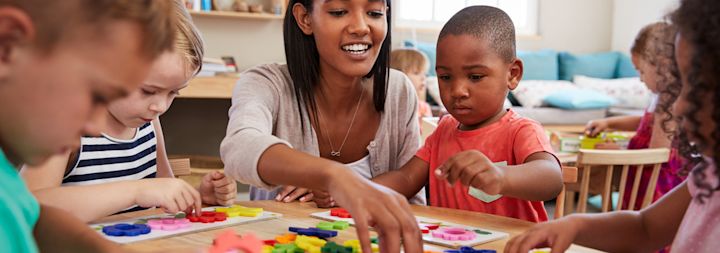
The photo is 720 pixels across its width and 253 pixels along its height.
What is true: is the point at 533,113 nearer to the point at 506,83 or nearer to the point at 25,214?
the point at 506,83

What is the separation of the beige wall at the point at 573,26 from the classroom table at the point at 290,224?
5.11 m

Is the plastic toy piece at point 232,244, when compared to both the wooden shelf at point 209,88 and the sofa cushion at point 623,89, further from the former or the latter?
the sofa cushion at point 623,89

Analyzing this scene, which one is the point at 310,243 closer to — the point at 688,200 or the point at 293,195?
the point at 293,195

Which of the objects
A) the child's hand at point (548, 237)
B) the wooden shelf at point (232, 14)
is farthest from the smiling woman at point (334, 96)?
the wooden shelf at point (232, 14)

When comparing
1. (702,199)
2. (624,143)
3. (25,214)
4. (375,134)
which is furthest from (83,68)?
(624,143)

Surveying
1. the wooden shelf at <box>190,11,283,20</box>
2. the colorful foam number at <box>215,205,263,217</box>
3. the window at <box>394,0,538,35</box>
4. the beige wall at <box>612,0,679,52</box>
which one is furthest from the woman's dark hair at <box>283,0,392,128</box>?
the beige wall at <box>612,0,679,52</box>

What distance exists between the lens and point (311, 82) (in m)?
1.79

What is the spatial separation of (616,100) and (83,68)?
562cm

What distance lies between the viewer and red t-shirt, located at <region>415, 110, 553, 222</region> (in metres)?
1.57

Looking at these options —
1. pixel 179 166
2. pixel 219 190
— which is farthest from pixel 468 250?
pixel 179 166

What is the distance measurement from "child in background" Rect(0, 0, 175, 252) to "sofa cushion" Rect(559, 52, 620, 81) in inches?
232

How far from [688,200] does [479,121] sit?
61 cm

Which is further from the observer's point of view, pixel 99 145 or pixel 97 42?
pixel 99 145

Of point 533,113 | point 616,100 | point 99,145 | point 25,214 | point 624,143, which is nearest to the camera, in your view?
point 25,214
